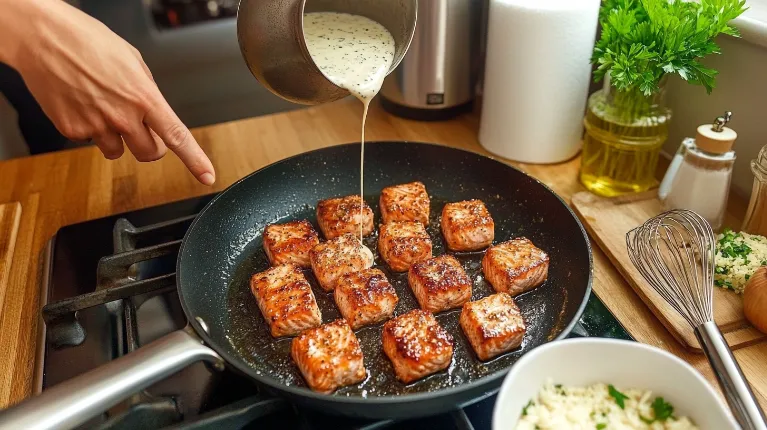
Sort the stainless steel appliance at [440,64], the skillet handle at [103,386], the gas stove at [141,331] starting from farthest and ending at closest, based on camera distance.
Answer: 1. the stainless steel appliance at [440,64]
2. the gas stove at [141,331]
3. the skillet handle at [103,386]

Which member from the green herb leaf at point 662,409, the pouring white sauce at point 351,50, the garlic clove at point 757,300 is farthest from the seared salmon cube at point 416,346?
the garlic clove at point 757,300

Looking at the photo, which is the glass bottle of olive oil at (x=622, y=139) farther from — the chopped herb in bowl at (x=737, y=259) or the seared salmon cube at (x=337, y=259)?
the seared salmon cube at (x=337, y=259)

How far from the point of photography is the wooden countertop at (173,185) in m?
1.18

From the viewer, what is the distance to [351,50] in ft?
4.27

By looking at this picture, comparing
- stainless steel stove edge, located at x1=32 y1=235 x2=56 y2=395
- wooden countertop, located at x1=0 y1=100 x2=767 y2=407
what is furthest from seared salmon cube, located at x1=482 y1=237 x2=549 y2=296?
stainless steel stove edge, located at x1=32 y1=235 x2=56 y2=395

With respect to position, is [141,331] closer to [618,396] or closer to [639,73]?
[618,396]

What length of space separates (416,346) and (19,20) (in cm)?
95

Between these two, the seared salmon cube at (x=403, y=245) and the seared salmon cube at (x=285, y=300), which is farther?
the seared salmon cube at (x=403, y=245)

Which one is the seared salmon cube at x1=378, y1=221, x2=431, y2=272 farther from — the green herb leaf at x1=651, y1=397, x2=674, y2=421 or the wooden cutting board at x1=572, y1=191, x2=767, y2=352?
the green herb leaf at x1=651, y1=397, x2=674, y2=421

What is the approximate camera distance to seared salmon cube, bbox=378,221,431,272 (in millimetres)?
1358

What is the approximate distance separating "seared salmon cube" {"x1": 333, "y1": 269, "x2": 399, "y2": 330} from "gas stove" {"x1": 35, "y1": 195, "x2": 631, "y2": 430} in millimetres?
243

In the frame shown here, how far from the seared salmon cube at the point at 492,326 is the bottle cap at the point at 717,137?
0.60 m

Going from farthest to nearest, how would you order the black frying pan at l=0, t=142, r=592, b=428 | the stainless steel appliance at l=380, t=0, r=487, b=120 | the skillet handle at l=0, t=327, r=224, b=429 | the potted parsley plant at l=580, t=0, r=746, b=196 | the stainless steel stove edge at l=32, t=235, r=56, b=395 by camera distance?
the stainless steel appliance at l=380, t=0, r=487, b=120, the potted parsley plant at l=580, t=0, r=746, b=196, the stainless steel stove edge at l=32, t=235, r=56, b=395, the black frying pan at l=0, t=142, r=592, b=428, the skillet handle at l=0, t=327, r=224, b=429

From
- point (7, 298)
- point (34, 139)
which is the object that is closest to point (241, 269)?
point (7, 298)
